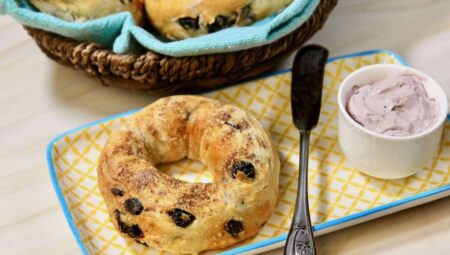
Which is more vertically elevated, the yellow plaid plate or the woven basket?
the woven basket

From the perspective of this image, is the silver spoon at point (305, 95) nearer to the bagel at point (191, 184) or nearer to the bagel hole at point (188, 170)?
the bagel at point (191, 184)

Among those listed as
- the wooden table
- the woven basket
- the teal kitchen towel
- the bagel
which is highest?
the teal kitchen towel

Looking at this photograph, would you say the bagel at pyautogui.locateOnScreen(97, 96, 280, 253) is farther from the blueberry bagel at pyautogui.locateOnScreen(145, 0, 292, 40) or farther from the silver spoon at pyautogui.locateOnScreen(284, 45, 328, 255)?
the blueberry bagel at pyautogui.locateOnScreen(145, 0, 292, 40)

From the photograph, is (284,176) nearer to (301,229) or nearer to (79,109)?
(301,229)

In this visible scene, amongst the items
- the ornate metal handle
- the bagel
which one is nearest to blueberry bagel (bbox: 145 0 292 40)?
the bagel

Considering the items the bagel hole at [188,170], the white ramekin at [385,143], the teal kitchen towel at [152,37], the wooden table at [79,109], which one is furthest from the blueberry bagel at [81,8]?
the white ramekin at [385,143]

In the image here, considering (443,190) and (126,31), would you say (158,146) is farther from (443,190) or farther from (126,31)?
(443,190)
